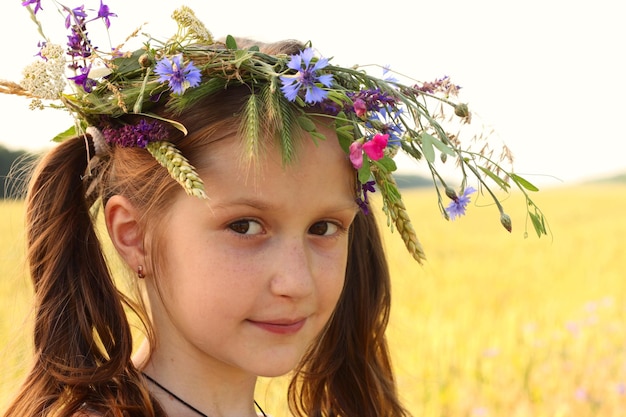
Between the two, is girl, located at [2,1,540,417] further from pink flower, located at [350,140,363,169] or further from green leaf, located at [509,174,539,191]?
green leaf, located at [509,174,539,191]

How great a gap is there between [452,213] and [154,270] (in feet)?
2.22

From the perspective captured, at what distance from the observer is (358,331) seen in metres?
2.52

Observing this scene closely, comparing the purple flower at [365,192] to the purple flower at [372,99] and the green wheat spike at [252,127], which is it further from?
the green wheat spike at [252,127]

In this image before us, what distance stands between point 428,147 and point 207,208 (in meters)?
0.49

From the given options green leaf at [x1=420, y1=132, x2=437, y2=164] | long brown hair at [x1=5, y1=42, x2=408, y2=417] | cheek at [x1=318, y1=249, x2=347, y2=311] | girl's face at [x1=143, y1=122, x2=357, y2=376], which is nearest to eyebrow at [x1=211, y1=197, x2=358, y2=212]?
girl's face at [x1=143, y1=122, x2=357, y2=376]

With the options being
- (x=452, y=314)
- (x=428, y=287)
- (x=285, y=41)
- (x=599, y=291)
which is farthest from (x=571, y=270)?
(x=285, y=41)

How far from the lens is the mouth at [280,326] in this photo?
1.78 meters

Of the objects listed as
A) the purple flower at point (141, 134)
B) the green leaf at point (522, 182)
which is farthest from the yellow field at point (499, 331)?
the green leaf at point (522, 182)

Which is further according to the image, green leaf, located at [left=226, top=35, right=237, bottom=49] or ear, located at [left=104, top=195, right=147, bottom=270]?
ear, located at [left=104, top=195, right=147, bottom=270]

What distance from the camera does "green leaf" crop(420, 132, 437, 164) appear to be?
158 centimetres

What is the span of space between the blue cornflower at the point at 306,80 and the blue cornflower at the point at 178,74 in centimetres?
18

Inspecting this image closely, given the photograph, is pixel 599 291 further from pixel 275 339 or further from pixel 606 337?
pixel 275 339

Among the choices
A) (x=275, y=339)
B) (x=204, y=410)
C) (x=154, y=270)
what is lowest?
(x=204, y=410)

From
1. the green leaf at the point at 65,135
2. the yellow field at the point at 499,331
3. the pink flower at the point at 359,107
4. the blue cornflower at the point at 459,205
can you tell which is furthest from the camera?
the yellow field at the point at 499,331
